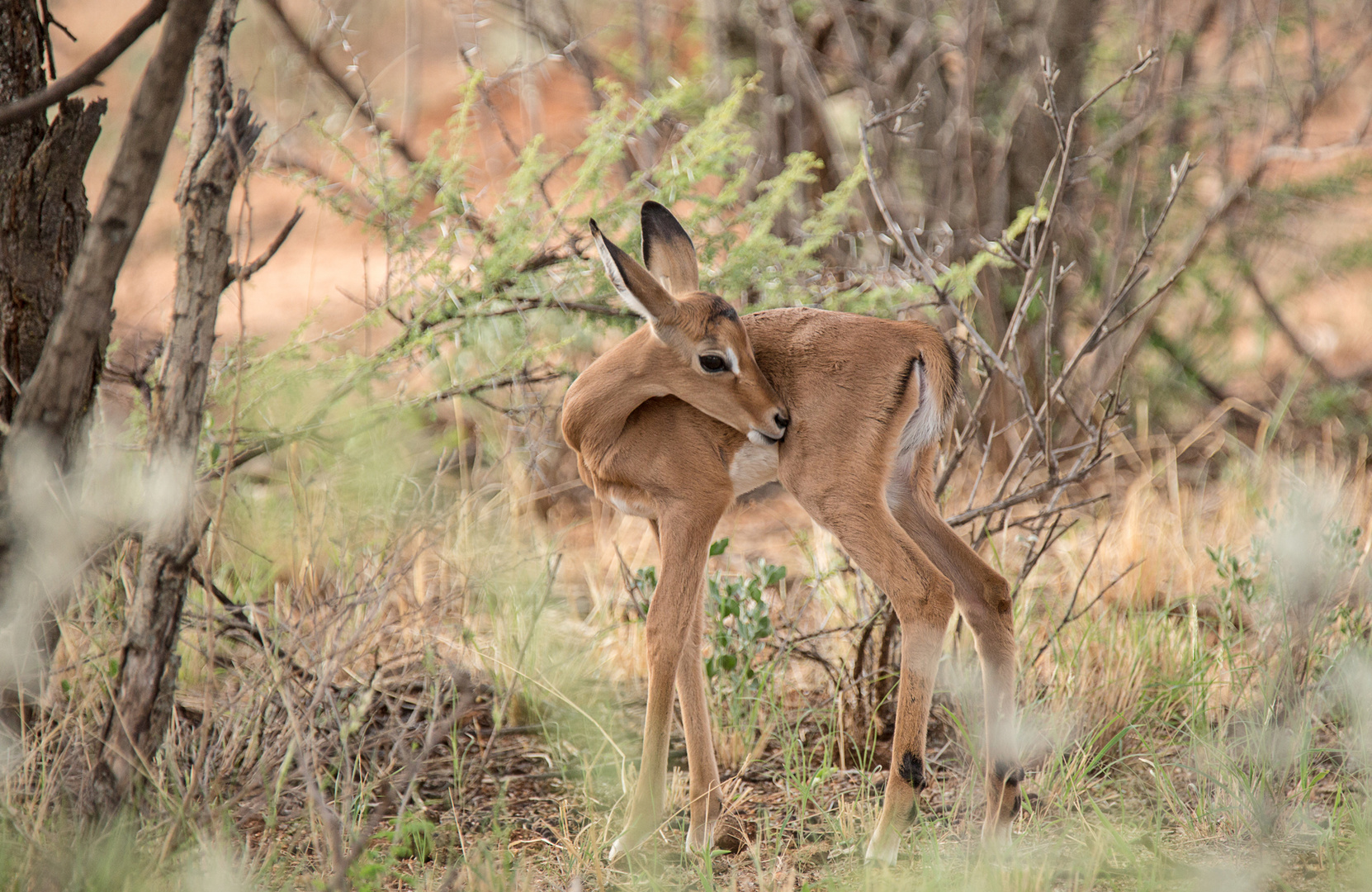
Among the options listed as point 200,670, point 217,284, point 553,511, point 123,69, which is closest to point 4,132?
point 217,284

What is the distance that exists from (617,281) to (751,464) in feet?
2.52

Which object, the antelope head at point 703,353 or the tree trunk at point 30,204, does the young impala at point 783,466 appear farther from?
the tree trunk at point 30,204

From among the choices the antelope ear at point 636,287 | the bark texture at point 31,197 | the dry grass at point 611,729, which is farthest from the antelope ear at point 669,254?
the bark texture at point 31,197

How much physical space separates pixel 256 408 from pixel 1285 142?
6.92 meters

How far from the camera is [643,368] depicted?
3.95 m

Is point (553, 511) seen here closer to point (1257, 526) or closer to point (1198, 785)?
point (1257, 526)

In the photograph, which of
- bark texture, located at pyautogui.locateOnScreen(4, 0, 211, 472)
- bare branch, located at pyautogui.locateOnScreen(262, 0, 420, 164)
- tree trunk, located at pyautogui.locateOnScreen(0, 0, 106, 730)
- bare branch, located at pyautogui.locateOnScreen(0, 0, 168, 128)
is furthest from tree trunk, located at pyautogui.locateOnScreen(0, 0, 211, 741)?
bare branch, located at pyautogui.locateOnScreen(262, 0, 420, 164)

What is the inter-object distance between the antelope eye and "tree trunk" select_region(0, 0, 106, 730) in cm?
206

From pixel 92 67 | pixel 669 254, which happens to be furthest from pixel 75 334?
pixel 669 254

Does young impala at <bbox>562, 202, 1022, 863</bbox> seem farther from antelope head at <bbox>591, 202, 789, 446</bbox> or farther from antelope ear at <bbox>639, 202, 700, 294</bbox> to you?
antelope ear at <bbox>639, 202, 700, 294</bbox>

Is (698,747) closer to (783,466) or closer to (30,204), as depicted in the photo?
(783,466)

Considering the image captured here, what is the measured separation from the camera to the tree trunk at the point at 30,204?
3664 mm

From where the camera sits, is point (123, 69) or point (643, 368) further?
point (123, 69)

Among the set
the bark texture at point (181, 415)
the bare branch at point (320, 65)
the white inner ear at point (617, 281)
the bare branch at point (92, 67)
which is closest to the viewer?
the bare branch at point (92, 67)
